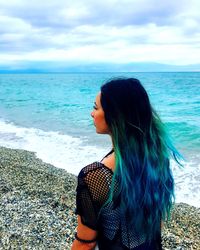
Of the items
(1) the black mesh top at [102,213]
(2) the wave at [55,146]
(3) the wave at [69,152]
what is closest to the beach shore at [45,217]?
(3) the wave at [69,152]

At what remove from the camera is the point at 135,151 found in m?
2.11

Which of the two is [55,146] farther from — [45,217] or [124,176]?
[124,176]

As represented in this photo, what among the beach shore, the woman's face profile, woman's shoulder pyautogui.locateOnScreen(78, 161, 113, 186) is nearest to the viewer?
woman's shoulder pyautogui.locateOnScreen(78, 161, 113, 186)

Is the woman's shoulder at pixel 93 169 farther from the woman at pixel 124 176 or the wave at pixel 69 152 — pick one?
the wave at pixel 69 152

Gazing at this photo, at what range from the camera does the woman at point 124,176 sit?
208 cm

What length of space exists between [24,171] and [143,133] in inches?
360

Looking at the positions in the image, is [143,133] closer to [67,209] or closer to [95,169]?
[95,169]

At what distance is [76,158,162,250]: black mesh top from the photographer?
6.82 feet

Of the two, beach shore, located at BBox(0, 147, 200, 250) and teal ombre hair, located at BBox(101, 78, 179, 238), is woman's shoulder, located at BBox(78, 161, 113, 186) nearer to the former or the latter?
teal ombre hair, located at BBox(101, 78, 179, 238)

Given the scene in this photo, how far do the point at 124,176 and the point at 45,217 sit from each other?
510cm

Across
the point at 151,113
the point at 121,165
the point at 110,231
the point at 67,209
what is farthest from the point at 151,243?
the point at 67,209

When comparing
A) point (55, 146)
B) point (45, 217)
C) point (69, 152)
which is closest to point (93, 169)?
point (45, 217)

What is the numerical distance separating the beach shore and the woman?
3.87m

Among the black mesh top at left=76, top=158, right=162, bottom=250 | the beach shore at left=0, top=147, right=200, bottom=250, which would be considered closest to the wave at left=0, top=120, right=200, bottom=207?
the beach shore at left=0, top=147, right=200, bottom=250
